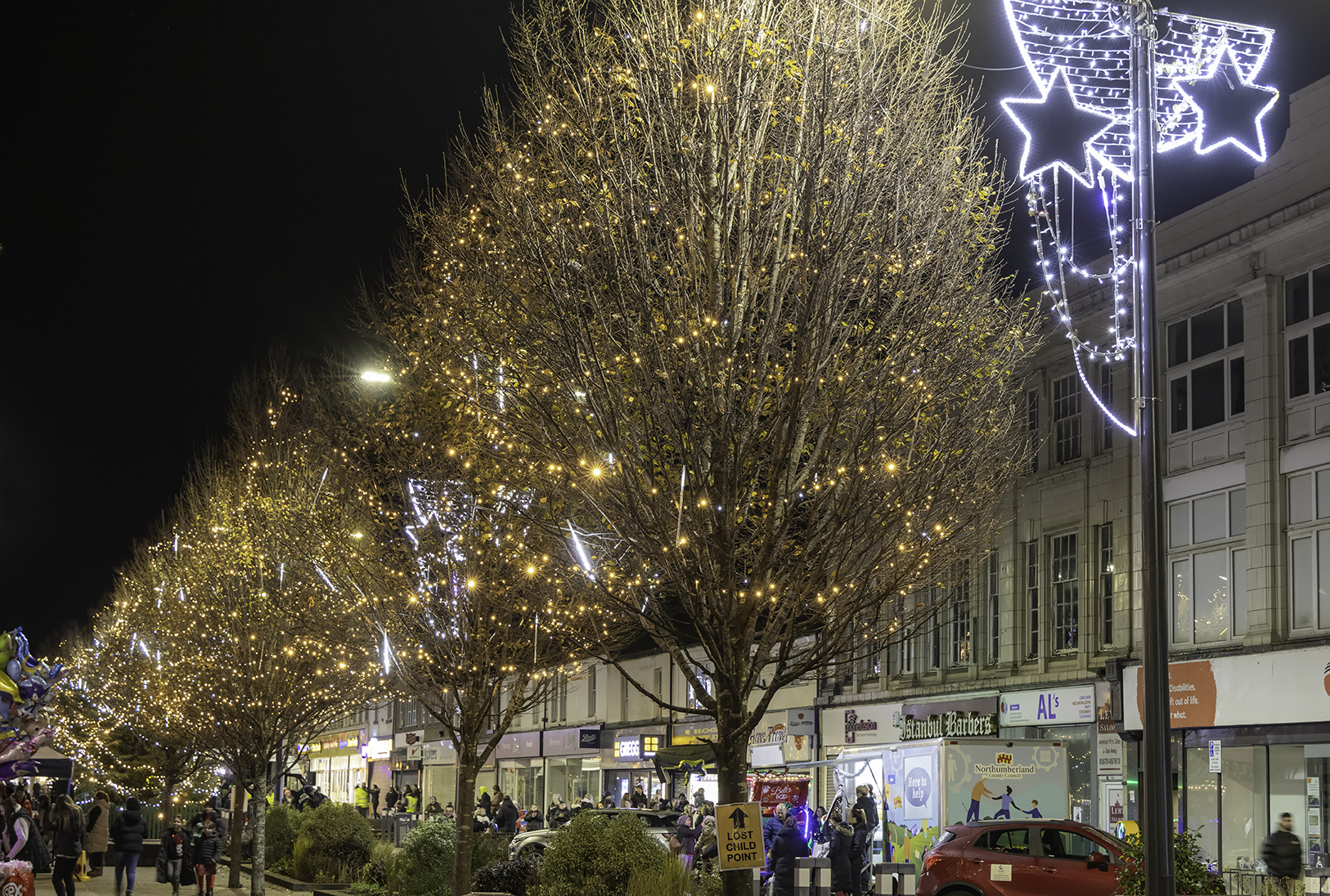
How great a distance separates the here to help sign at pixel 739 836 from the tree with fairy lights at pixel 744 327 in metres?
0.59

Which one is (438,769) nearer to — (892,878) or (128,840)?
(128,840)

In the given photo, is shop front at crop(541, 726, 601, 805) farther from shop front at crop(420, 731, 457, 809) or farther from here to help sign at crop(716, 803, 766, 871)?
here to help sign at crop(716, 803, 766, 871)

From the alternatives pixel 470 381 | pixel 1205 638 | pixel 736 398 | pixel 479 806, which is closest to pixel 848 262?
pixel 736 398

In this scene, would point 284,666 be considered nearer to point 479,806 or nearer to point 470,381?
point 479,806

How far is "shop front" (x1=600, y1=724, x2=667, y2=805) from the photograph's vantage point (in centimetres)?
4422

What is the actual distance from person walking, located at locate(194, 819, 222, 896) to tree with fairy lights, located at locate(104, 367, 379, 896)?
79 cm

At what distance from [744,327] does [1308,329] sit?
47.3 feet

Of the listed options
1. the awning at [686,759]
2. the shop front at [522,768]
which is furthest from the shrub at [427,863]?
the shop front at [522,768]

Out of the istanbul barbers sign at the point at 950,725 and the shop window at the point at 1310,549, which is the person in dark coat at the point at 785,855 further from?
the istanbul barbers sign at the point at 950,725

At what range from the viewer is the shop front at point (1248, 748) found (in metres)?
22.3

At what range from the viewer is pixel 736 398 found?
12.7m

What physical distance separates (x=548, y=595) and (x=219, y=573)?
13.0 m

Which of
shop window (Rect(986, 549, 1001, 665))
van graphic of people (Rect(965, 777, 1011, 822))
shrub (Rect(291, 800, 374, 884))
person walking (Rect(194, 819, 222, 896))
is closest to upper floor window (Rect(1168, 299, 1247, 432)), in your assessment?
shop window (Rect(986, 549, 1001, 665))

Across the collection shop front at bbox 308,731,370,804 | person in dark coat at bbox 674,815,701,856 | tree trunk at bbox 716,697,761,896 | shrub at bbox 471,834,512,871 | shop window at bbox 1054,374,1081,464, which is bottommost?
shop front at bbox 308,731,370,804
